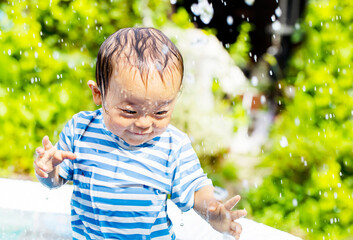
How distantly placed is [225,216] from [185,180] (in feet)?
0.84

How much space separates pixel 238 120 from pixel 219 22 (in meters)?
1.13

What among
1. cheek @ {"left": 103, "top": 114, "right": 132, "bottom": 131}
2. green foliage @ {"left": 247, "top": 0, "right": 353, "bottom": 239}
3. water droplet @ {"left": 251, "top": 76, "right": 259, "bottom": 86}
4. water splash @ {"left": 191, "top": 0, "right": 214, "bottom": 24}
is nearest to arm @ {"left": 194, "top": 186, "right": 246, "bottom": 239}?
cheek @ {"left": 103, "top": 114, "right": 132, "bottom": 131}

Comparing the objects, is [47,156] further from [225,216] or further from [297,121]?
[297,121]

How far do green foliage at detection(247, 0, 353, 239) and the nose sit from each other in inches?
88.4

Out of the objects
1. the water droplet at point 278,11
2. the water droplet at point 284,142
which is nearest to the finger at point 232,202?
the water droplet at point 284,142

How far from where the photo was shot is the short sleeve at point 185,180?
1.87 metres

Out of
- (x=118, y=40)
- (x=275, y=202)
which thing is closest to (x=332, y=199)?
(x=275, y=202)

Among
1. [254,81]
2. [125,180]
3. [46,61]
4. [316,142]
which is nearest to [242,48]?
[254,81]

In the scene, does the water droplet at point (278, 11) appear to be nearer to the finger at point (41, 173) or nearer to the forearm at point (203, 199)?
the forearm at point (203, 199)

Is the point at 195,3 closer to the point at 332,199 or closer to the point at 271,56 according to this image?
the point at 271,56

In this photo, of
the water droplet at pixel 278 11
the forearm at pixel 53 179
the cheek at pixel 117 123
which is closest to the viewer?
the cheek at pixel 117 123

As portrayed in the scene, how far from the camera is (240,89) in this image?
417 centimetres

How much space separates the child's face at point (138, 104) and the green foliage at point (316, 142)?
219 centimetres

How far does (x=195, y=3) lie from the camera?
4.56 metres
